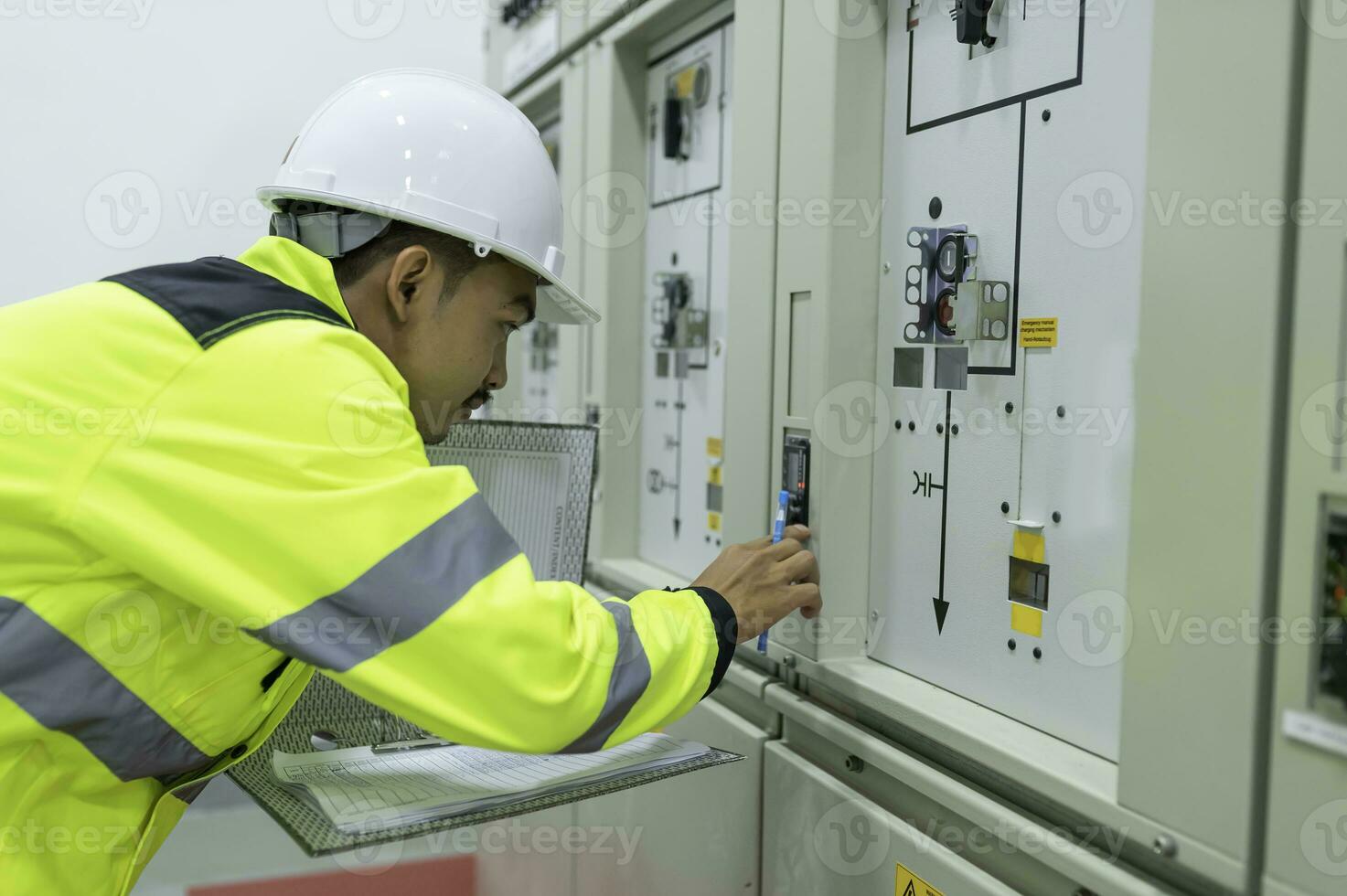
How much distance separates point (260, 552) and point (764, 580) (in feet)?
2.53

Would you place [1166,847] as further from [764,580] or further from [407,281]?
[407,281]

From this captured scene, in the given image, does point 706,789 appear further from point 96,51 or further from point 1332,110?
point 96,51

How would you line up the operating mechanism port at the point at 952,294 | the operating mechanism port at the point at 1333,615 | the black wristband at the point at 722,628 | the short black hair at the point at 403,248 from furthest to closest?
the operating mechanism port at the point at 952,294
the short black hair at the point at 403,248
the black wristband at the point at 722,628
the operating mechanism port at the point at 1333,615

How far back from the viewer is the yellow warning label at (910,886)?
142 cm

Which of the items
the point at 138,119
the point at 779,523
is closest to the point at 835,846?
the point at 779,523

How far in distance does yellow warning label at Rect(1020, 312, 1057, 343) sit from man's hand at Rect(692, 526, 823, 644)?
18.6 inches

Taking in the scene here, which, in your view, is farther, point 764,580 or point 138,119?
point 138,119

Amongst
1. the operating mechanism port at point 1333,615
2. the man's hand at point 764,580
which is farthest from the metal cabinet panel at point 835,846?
the operating mechanism port at point 1333,615

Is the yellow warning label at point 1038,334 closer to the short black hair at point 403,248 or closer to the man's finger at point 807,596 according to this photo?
the man's finger at point 807,596

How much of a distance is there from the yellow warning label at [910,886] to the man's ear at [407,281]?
1.08 meters

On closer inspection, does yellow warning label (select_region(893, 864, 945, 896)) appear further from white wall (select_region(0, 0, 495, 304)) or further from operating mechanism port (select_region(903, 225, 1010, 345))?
white wall (select_region(0, 0, 495, 304))

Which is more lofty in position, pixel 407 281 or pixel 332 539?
pixel 407 281

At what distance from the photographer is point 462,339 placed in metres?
1.38

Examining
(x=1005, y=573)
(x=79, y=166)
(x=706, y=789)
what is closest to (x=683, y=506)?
(x=706, y=789)
